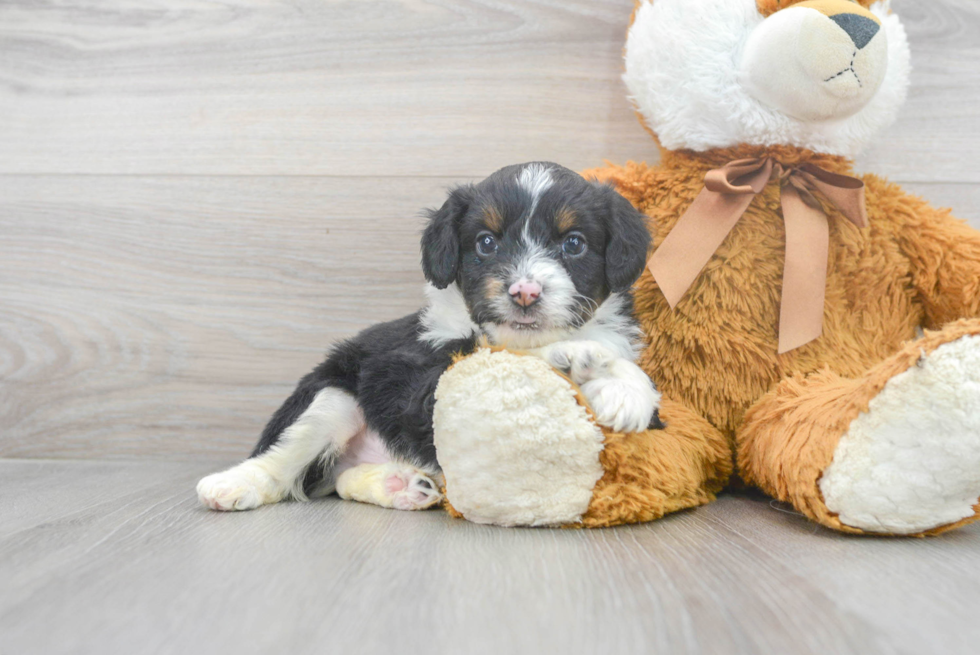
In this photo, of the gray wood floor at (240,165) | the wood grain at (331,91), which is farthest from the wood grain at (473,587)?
the wood grain at (331,91)

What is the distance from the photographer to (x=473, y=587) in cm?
99

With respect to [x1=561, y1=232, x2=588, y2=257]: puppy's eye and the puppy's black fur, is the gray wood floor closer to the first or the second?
the puppy's black fur

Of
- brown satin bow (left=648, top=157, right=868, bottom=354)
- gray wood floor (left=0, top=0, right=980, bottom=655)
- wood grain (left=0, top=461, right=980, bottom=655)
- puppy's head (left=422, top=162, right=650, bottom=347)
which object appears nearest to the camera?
wood grain (left=0, top=461, right=980, bottom=655)

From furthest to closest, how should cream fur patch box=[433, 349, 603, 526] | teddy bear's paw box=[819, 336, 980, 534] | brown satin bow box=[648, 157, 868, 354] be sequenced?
brown satin bow box=[648, 157, 868, 354] → cream fur patch box=[433, 349, 603, 526] → teddy bear's paw box=[819, 336, 980, 534]

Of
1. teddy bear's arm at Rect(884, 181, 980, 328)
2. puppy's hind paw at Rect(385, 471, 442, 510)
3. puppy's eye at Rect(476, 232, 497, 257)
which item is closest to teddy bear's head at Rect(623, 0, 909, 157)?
teddy bear's arm at Rect(884, 181, 980, 328)

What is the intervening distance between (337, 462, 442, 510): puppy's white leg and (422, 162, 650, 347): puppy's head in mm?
376

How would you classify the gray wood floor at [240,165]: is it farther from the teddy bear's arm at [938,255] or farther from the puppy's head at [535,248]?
the puppy's head at [535,248]

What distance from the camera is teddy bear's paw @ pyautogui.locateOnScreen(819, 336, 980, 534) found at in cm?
111

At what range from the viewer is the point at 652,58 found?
163 cm

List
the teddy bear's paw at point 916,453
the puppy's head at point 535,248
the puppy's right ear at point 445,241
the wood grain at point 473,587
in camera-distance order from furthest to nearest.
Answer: the puppy's right ear at point 445,241, the puppy's head at point 535,248, the teddy bear's paw at point 916,453, the wood grain at point 473,587

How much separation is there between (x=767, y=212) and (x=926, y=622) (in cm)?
100

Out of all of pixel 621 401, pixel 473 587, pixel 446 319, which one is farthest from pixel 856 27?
pixel 473 587

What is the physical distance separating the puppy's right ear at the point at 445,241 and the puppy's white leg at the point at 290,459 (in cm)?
41

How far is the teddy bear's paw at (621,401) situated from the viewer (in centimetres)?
125
